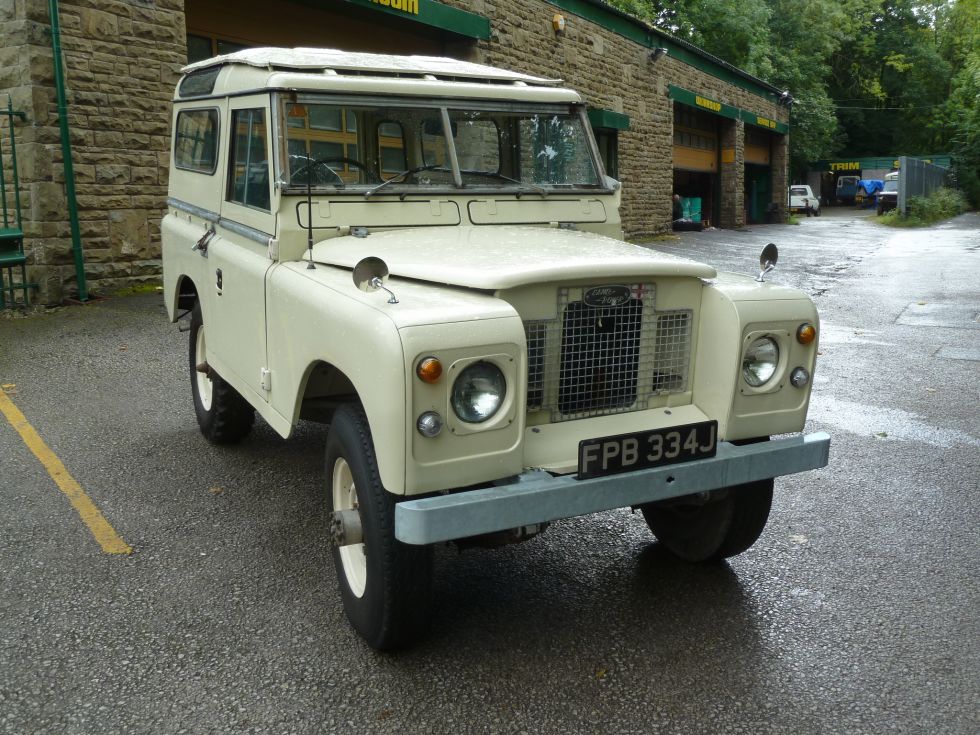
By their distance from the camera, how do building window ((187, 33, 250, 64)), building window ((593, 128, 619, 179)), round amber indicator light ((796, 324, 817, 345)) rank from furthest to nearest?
building window ((593, 128, 619, 179)), building window ((187, 33, 250, 64)), round amber indicator light ((796, 324, 817, 345))

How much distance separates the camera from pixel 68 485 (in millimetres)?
5227

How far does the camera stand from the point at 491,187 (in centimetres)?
465

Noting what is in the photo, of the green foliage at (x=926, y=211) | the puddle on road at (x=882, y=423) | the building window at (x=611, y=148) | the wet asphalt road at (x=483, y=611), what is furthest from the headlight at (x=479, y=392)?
the green foliage at (x=926, y=211)

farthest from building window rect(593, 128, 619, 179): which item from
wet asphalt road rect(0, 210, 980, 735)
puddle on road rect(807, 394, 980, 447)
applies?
wet asphalt road rect(0, 210, 980, 735)

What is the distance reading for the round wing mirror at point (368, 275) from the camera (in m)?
3.23

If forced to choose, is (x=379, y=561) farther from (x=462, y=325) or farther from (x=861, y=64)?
(x=861, y=64)

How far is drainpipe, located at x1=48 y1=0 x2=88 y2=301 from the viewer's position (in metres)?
9.82

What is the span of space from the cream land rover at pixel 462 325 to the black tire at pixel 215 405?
1.39ft

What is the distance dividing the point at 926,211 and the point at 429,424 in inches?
1559

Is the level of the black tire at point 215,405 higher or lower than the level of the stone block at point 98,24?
lower

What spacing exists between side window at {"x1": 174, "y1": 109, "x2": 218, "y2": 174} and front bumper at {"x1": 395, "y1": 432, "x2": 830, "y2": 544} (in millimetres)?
3039

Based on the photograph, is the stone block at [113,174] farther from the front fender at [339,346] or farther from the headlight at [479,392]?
the headlight at [479,392]

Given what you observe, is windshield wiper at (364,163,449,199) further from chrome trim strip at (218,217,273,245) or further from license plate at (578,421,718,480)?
license plate at (578,421,718,480)

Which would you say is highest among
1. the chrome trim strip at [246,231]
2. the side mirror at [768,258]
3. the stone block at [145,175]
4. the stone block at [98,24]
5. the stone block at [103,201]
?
the stone block at [98,24]
